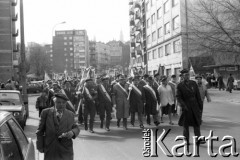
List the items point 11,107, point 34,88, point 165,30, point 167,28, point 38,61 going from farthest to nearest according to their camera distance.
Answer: point 38,61 < point 165,30 < point 167,28 < point 34,88 < point 11,107

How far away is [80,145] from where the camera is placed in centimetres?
898

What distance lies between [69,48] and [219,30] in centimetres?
12712

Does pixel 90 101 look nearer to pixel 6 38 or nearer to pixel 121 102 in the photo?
pixel 121 102

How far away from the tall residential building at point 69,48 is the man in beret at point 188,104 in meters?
137

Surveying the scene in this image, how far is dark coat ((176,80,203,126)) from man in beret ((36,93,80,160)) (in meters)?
4.03

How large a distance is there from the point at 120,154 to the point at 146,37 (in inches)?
2196

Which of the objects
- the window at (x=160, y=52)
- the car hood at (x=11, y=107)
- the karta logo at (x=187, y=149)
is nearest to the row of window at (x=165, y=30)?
the window at (x=160, y=52)

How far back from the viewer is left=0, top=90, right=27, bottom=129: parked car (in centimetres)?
1107

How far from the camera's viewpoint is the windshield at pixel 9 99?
484 inches

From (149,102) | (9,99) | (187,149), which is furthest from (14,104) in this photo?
(187,149)

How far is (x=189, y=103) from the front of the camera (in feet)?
26.6

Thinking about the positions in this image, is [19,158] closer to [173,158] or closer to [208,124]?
[173,158]

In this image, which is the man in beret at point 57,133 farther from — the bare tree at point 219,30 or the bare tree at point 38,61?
the bare tree at point 38,61

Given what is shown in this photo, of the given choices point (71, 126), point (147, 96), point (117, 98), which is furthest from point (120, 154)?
point (147, 96)
